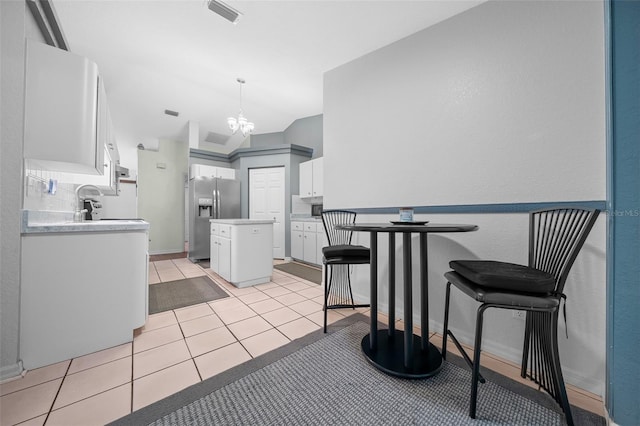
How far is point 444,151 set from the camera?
76.4 inches

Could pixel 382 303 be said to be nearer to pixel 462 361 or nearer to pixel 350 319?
pixel 350 319

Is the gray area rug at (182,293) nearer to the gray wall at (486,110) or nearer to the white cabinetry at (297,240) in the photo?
the white cabinetry at (297,240)

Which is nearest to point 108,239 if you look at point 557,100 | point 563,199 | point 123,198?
point 563,199

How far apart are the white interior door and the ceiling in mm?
1493

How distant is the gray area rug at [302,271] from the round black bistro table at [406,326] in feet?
5.88

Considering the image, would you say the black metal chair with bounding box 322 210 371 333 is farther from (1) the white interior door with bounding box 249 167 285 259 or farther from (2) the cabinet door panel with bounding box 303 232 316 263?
(1) the white interior door with bounding box 249 167 285 259

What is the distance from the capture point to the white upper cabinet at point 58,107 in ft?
4.88

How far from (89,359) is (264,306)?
1306 millimetres

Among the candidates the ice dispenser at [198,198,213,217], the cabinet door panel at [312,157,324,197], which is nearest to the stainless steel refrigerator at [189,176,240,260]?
the ice dispenser at [198,198,213,217]

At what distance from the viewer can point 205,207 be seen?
507 cm

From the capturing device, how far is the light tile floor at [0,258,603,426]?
1.18m

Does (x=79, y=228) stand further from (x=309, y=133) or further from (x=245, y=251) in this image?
(x=309, y=133)

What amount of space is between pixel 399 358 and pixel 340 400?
49cm

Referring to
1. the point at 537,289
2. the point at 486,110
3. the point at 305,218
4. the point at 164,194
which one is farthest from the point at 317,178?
the point at 164,194
